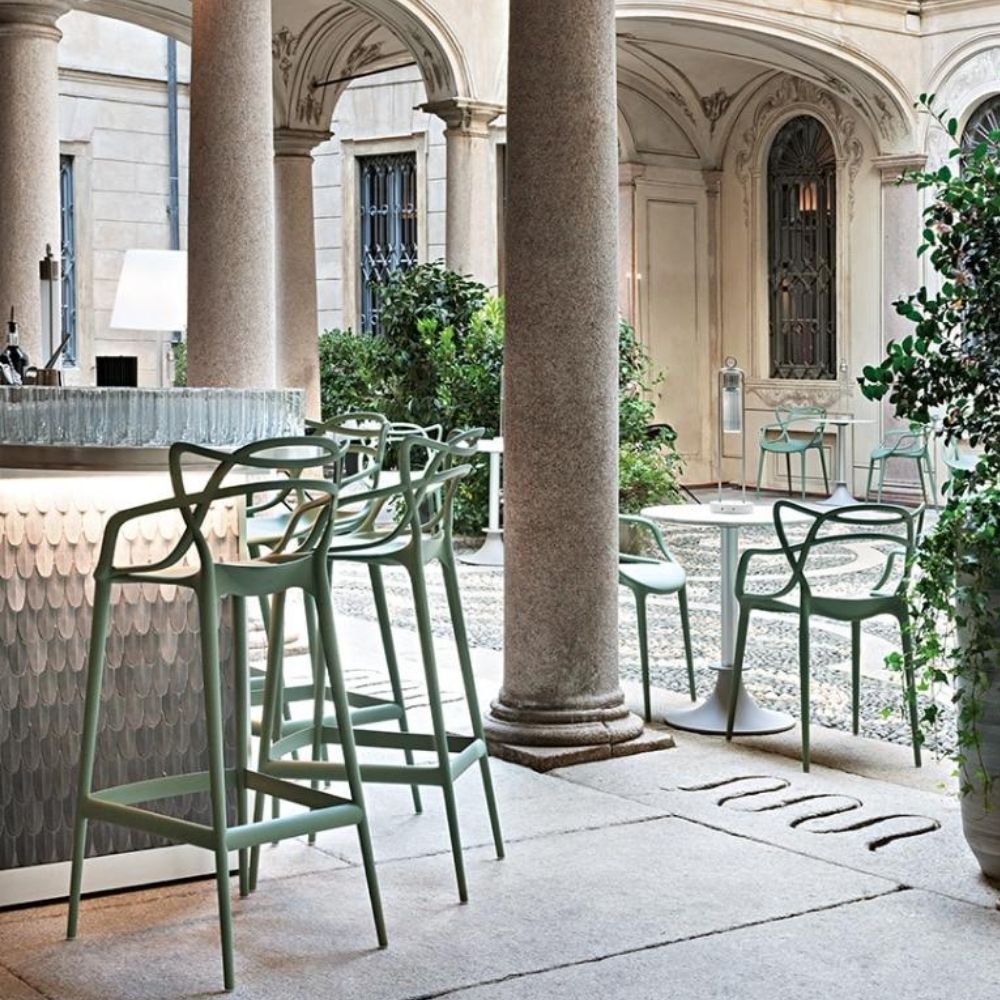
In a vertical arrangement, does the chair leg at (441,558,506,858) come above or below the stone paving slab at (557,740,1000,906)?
above

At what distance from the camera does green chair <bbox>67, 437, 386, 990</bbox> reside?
12.3 ft

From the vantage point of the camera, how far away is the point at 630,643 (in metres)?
8.48

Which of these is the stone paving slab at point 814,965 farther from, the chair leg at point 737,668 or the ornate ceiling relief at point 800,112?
the ornate ceiling relief at point 800,112

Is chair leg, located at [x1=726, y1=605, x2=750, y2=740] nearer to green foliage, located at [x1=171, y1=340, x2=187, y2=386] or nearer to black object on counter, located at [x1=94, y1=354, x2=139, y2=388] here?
black object on counter, located at [x1=94, y1=354, x2=139, y2=388]

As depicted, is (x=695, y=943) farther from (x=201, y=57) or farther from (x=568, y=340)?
(x=201, y=57)

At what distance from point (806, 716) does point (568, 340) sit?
1398mm

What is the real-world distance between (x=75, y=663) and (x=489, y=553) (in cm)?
723

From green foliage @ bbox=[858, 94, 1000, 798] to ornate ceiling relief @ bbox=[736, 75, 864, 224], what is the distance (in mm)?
11551

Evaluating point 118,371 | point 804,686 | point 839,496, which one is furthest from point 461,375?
point 118,371

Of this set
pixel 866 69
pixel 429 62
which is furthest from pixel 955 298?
pixel 866 69

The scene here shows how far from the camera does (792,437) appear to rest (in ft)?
54.1

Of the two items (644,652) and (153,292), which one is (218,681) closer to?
(644,652)

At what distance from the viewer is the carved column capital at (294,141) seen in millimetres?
14211

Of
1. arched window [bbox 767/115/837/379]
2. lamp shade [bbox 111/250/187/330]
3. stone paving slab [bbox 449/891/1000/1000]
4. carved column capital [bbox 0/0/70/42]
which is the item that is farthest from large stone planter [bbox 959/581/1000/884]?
arched window [bbox 767/115/837/379]
